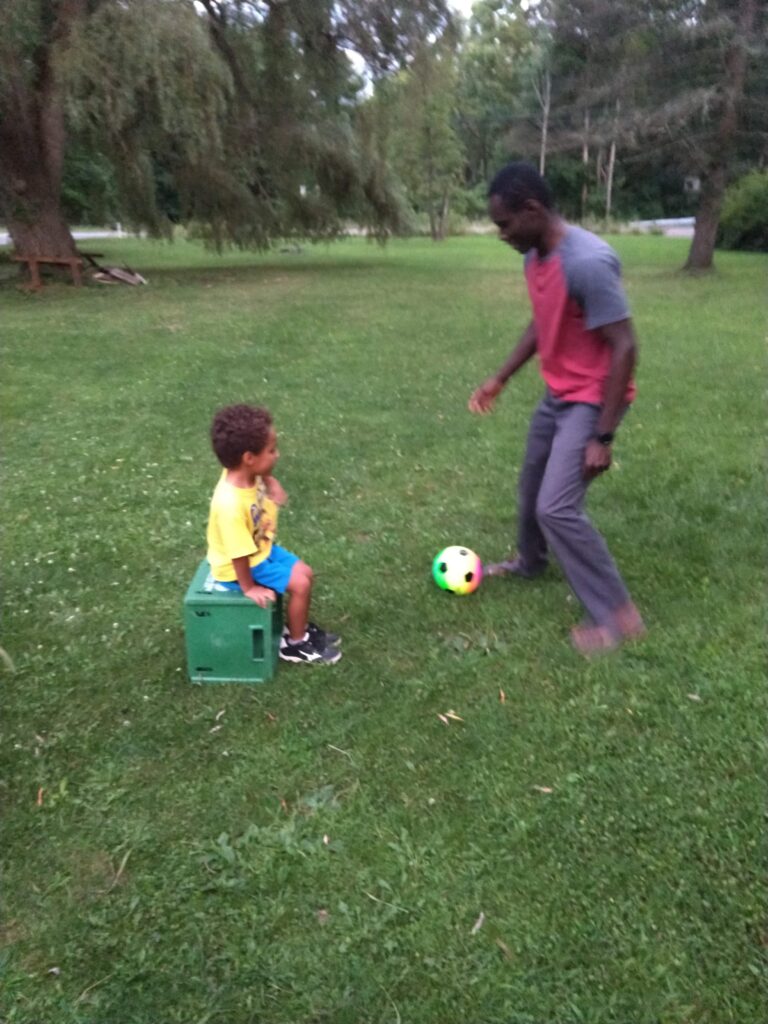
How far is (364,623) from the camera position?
4.15m

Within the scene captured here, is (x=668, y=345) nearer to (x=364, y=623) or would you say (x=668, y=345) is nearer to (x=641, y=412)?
(x=641, y=412)

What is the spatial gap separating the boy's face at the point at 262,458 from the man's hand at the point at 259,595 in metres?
0.47

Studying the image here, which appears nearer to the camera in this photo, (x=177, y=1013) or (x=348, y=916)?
(x=177, y=1013)

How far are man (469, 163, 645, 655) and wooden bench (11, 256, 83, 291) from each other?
46.7 ft

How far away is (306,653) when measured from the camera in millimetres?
3787

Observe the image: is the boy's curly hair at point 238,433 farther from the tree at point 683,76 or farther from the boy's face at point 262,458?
the tree at point 683,76

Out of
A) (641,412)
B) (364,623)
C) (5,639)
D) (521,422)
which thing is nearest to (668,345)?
(641,412)

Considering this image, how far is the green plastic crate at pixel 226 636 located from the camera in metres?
3.48

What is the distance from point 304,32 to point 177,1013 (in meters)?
19.6

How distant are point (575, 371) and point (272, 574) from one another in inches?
61.3

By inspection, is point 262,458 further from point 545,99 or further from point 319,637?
point 545,99

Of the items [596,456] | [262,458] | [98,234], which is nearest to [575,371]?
[596,456]

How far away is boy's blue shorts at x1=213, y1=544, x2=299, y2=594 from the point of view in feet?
11.6

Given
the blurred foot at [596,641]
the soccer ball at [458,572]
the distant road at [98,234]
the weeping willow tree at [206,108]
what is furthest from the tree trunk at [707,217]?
the distant road at [98,234]
